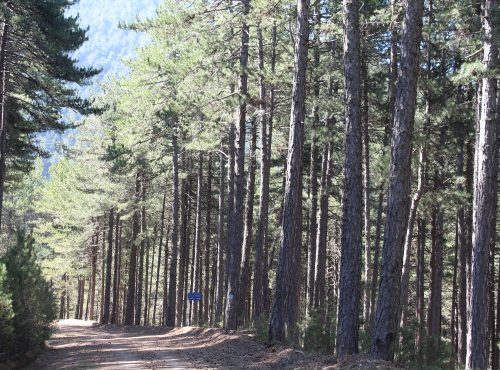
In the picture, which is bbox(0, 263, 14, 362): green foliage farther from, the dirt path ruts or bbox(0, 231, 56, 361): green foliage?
the dirt path ruts

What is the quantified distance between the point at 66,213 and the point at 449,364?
113 ft

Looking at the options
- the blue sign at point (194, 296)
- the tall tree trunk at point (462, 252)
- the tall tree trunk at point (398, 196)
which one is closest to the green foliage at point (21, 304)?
the tall tree trunk at point (398, 196)

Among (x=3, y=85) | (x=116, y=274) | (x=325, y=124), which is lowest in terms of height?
(x=116, y=274)

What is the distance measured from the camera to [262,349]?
13086 mm

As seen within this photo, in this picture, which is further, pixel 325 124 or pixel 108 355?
pixel 325 124

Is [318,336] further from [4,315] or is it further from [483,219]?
[4,315]

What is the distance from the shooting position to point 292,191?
1327 cm

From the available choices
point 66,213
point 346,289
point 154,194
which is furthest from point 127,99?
point 66,213

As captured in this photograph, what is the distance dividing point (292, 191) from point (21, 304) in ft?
23.8

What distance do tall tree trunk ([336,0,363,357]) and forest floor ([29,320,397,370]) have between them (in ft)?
2.40

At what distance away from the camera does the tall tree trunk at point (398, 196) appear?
890 centimetres

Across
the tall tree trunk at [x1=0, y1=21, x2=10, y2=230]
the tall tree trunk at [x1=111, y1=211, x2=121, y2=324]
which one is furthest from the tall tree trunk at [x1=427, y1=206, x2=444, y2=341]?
the tall tree trunk at [x1=111, y1=211, x2=121, y2=324]

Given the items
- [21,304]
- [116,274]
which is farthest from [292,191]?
[116,274]

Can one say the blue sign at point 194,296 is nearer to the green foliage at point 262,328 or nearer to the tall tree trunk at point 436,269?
the green foliage at point 262,328
